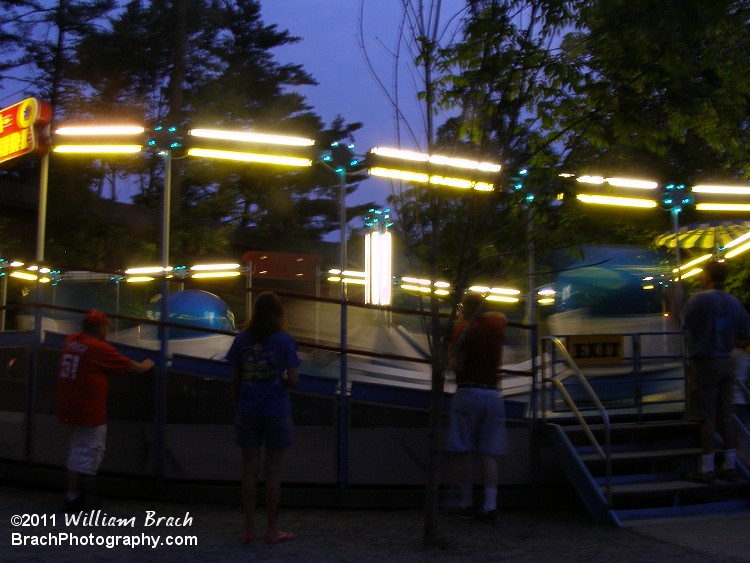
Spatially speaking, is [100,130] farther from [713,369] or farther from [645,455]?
[713,369]

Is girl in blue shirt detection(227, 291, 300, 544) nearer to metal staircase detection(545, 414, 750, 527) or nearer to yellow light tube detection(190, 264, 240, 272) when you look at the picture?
metal staircase detection(545, 414, 750, 527)

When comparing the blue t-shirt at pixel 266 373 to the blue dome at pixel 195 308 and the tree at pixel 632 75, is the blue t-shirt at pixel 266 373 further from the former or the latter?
the blue dome at pixel 195 308

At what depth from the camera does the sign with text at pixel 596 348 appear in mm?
8594

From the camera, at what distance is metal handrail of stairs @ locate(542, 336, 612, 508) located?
6805 millimetres

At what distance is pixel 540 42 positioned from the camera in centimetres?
662

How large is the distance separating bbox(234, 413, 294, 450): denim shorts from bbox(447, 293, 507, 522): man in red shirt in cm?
157

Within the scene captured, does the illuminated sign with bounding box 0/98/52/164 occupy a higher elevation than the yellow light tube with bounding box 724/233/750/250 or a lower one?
higher

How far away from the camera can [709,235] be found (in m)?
13.0

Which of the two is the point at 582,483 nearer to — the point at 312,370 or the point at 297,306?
the point at 312,370

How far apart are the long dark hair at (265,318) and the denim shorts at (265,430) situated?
0.55m

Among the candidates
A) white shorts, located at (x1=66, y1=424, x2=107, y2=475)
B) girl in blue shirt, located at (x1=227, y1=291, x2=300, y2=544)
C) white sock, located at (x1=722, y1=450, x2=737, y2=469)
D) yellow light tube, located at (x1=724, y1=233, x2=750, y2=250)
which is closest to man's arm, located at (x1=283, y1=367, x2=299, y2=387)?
girl in blue shirt, located at (x1=227, y1=291, x2=300, y2=544)

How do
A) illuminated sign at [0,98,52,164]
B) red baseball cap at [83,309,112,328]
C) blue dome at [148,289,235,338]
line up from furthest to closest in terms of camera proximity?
illuminated sign at [0,98,52,164] → blue dome at [148,289,235,338] → red baseball cap at [83,309,112,328]

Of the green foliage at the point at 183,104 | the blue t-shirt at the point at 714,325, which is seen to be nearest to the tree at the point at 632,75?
the blue t-shirt at the point at 714,325

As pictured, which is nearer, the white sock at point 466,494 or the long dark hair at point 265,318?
the long dark hair at point 265,318
